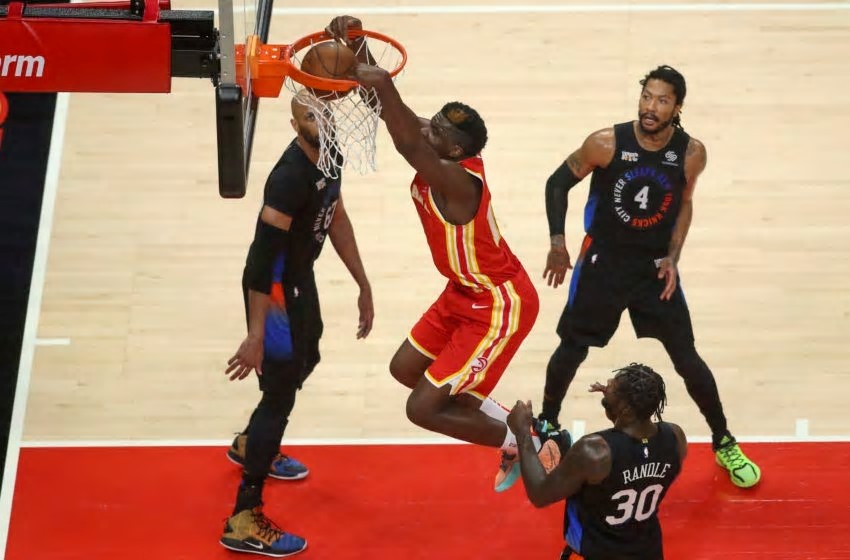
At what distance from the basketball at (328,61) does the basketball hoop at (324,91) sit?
0.11 feet

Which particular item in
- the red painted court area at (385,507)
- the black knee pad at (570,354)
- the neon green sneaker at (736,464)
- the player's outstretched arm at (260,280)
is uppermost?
the player's outstretched arm at (260,280)

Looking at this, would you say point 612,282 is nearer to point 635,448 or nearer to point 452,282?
point 452,282

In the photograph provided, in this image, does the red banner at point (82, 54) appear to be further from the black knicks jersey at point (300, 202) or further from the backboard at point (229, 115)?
the black knicks jersey at point (300, 202)

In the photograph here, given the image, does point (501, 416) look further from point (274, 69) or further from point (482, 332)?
point (274, 69)

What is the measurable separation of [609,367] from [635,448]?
7.91 feet

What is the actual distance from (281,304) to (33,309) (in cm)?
237

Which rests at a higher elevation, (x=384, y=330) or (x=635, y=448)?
(x=635, y=448)

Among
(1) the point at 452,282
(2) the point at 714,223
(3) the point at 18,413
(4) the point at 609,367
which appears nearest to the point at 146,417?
(3) the point at 18,413

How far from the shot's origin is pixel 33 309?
26.6ft

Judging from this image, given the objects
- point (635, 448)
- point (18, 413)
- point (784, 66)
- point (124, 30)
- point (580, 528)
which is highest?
point (124, 30)

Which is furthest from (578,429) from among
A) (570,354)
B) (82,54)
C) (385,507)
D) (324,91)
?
(82,54)

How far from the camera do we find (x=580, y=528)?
5.75 metres

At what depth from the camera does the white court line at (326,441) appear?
7.30 metres

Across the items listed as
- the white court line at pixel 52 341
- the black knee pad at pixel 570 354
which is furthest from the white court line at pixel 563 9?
the black knee pad at pixel 570 354
